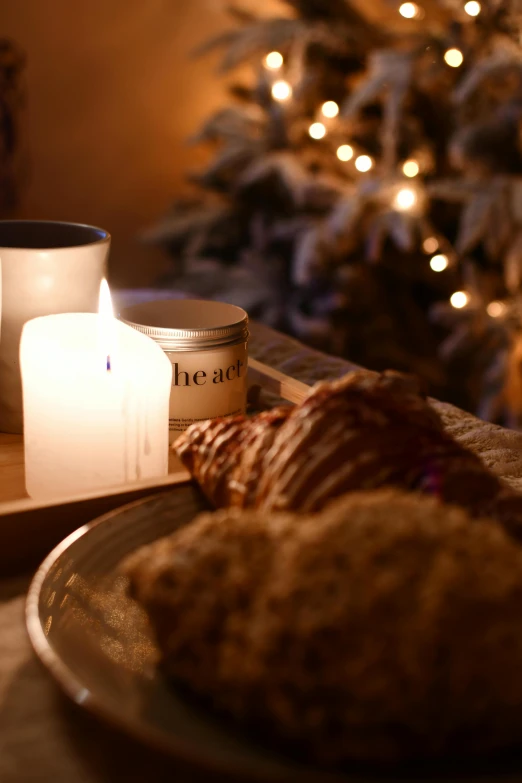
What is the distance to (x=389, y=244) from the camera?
1.95 meters

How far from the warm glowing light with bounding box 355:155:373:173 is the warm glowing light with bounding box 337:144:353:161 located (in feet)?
0.11

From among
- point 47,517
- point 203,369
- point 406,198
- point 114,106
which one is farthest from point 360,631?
point 114,106

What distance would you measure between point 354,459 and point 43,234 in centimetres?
43

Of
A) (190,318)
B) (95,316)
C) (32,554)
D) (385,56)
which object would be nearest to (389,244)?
(385,56)

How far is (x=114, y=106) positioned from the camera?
254 cm

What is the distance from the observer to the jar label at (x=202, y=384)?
0.65 metres

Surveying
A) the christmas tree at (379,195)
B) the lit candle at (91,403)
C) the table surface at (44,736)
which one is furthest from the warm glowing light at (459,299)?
the table surface at (44,736)

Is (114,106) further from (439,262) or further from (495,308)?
(495,308)

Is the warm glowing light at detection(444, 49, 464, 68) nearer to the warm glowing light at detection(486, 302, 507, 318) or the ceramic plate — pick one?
the warm glowing light at detection(486, 302, 507, 318)

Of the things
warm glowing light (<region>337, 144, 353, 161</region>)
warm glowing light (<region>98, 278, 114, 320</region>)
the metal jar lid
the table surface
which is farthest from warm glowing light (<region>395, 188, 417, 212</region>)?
the table surface

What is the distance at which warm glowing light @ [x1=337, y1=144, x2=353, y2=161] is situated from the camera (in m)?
1.98

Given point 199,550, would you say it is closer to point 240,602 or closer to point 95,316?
point 240,602

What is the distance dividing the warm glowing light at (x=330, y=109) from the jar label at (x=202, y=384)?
57.2 inches

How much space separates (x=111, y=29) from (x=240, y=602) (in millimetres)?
2412
